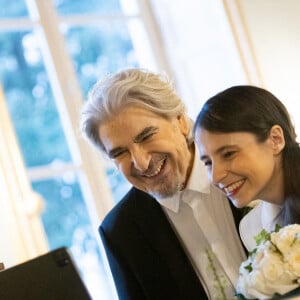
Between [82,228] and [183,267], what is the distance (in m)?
1.19

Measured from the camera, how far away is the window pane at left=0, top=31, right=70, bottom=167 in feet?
8.86

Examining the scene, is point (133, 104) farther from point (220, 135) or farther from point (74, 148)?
point (74, 148)

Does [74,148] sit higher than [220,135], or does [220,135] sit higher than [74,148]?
[74,148]

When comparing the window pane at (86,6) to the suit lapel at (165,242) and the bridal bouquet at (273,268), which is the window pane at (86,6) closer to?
the suit lapel at (165,242)

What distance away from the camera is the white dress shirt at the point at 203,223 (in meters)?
1.54

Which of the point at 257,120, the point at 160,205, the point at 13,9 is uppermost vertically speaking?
the point at 13,9

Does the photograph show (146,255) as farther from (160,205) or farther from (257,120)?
(257,120)

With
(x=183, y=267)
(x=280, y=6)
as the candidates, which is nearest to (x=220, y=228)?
(x=183, y=267)

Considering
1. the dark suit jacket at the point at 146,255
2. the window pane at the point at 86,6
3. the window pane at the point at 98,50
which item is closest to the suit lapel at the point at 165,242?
the dark suit jacket at the point at 146,255

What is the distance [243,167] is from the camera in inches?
50.9

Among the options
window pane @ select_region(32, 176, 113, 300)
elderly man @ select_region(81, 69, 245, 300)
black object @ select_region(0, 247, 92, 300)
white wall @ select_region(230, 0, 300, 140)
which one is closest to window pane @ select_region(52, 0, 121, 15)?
white wall @ select_region(230, 0, 300, 140)

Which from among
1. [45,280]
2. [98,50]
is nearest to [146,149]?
[45,280]

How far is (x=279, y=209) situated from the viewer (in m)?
1.33

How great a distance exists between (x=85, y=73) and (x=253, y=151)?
5.87ft
